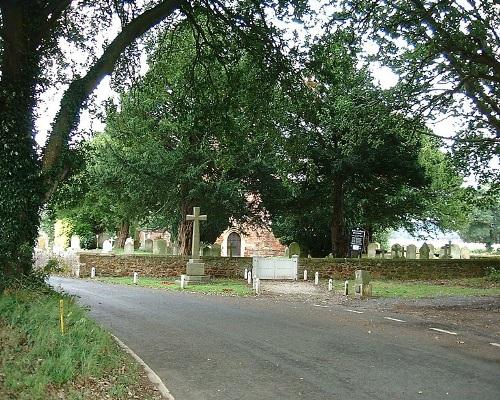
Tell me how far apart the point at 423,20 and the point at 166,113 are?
11.7m

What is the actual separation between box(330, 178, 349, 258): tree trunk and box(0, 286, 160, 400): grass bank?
19.3 metres

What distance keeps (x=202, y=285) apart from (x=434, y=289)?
9364 millimetres

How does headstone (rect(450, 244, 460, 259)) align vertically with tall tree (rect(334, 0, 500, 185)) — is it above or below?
below

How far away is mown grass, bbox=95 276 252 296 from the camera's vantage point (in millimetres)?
19562

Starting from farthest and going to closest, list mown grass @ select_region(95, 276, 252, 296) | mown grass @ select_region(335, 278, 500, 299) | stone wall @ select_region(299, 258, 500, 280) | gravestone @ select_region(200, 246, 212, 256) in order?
gravestone @ select_region(200, 246, 212, 256) → stone wall @ select_region(299, 258, 500, 280) → mown grass @ select_region(95, 276, 252, 296) → mown grass @ select_region(335, 278, 500, 299)

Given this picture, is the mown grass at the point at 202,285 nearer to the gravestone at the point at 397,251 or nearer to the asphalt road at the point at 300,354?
the asphalt road at the point at 300,354

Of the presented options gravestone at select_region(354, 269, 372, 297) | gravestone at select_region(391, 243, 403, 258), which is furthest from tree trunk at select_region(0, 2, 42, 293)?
gravestone at select_region(391, 243, 403, 258)

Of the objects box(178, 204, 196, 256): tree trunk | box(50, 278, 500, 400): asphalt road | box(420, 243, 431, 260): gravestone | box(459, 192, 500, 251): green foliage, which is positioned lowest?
box(50, 278, 500, 400): asphalt road

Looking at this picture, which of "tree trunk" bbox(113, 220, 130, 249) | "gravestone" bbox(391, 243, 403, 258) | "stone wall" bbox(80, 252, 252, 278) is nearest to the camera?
"stone wall" bbox(80, 252, 252, 278)

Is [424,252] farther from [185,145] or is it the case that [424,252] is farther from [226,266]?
[185,145]

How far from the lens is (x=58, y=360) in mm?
6488

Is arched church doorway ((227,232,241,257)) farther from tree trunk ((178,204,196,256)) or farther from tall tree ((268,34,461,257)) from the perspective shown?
tree trunk ((178,204,196,256))

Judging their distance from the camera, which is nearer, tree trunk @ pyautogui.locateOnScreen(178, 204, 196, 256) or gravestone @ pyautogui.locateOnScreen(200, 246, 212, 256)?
tree trunk @ pyautogui.locateOnScreen(178, 204, 196, 256)

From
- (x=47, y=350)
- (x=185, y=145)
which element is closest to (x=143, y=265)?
(x=185, y=145)
